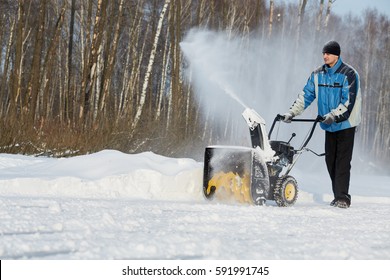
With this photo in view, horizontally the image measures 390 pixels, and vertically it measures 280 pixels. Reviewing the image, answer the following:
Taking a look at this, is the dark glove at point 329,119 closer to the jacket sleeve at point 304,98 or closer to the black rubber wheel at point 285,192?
the jacket sleeve at point 304,98

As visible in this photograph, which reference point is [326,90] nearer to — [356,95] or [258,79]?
[356,95]

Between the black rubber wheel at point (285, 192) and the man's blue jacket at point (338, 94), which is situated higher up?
the man's blue jacket at point (338, 94)

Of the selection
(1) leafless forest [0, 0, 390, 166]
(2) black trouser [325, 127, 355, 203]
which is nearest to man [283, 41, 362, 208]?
(2) black trouser [325, 127, 355, 203]

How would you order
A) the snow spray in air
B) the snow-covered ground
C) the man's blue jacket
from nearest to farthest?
the snow-covered ground → the man's blue jacket → the snow spray in air

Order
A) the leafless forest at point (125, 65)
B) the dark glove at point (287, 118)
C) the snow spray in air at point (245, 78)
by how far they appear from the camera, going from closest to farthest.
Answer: the dark glove at point (287, 118) < the leafless forest at point (125, 65) < the snow spray in air at point (245, 78)

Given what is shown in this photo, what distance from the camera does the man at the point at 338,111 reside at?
677 centimetres

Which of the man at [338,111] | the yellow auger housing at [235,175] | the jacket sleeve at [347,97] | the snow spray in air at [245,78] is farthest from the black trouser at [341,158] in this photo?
the snow spray in air at [245,78]

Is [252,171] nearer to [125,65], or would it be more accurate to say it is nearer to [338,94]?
[338,94]

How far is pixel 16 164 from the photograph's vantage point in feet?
28.3

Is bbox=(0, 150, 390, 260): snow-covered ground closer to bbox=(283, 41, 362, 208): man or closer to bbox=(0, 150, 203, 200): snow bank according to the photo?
bbox=(0, 150, 203, 200): snow bank

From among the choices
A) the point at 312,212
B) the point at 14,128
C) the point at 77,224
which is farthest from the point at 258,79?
the point at 77,224

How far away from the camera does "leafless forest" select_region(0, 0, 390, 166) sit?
12.5 meters

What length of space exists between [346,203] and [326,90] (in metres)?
1.32

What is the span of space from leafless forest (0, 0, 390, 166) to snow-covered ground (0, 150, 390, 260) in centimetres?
459
